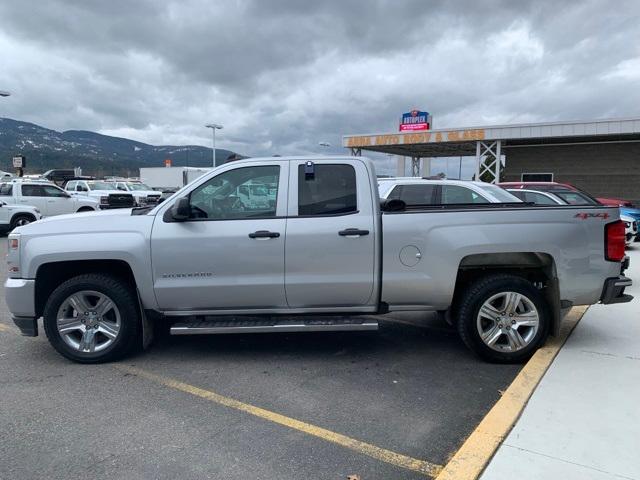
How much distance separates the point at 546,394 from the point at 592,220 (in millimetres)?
1735

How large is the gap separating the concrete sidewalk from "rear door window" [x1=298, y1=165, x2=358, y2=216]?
7.38ft

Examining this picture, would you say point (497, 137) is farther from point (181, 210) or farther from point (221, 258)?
point (181, 210)

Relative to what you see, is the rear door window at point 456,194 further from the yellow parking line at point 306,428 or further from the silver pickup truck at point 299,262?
the yellow parking line at point 306,428

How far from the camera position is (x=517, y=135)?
23141 mm

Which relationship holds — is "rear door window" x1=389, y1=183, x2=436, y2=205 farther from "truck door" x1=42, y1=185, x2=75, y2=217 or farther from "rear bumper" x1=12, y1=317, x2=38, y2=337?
"truck door" x1=42, y1=185, x2=75, y2=217

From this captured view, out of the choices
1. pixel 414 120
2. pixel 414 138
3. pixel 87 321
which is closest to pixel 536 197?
pixel 87 321

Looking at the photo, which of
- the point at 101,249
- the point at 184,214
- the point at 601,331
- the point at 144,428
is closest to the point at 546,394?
the point at 601,331

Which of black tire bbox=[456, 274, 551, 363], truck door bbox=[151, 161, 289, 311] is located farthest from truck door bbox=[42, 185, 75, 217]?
black tire bbox=[456, 274, 551, 363]

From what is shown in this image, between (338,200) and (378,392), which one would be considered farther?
(338,200)

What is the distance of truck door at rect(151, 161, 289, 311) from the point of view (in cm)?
459

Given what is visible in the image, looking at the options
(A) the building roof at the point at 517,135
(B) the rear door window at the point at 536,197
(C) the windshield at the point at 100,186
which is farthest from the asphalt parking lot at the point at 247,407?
(C) the windshield at the point at 100,186

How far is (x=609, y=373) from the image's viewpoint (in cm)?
429

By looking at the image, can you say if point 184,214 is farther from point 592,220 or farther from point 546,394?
point 592,220

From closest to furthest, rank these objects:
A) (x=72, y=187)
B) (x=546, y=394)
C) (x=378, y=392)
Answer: (x=546, y=394) < (x=378, y=392) < (x=72, y=187)
